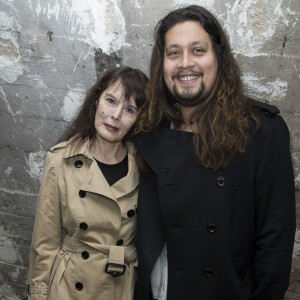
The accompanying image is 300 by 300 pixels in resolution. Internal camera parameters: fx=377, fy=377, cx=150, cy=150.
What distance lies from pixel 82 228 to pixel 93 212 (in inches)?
4.2

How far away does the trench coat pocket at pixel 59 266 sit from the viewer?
7.03 ft

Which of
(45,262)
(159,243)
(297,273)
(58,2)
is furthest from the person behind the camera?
(297,273)

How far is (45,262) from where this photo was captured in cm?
216

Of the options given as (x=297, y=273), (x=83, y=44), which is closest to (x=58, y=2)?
(x=83, y=44)

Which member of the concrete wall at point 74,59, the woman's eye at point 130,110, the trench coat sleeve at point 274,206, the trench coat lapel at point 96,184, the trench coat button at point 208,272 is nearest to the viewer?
the trench coat sleeve at point 274,206

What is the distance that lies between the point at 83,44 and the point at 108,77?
564 mm

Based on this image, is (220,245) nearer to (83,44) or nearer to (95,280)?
(95,280)

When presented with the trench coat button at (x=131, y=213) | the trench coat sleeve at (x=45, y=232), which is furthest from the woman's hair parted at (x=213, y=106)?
the trench coat sleeve at (x=45, y=232)

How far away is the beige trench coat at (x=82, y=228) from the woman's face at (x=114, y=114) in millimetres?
157

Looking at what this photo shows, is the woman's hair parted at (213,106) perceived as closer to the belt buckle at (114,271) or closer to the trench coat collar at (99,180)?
the trench coat collar at (99,180)

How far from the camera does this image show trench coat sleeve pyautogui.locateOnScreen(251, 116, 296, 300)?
1.80 meters

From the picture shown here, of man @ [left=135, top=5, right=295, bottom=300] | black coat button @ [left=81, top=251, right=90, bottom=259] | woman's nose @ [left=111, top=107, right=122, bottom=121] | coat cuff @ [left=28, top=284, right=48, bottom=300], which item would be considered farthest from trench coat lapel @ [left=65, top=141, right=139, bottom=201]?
coat cuff @ [left=28, top=284, right=48, bottom=300]

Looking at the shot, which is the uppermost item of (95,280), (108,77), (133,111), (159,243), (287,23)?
(287,23)

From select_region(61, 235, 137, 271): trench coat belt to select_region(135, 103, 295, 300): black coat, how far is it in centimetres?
13
